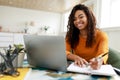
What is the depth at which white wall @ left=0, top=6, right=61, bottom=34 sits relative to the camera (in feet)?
16.2

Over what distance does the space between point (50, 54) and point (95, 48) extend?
0.52 m

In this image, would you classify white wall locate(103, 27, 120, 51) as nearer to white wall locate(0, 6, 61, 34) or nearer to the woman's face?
the woman's face

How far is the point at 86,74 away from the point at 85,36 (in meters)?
0.59

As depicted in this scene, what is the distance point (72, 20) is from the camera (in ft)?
4.13

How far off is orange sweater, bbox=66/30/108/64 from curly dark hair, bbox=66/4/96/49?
4 cm

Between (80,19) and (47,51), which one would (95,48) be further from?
(47,51)

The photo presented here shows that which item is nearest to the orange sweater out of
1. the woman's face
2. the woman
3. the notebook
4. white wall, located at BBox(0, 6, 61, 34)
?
the woman

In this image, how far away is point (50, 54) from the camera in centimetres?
79

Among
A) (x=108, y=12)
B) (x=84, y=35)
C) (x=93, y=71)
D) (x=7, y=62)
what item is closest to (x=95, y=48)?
(x=84, y=35)

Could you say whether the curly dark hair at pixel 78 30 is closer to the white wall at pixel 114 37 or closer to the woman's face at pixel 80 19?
the woman's face at pixel 80 19

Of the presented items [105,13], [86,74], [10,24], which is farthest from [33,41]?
[10,24]

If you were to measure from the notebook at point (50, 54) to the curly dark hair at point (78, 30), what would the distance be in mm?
442

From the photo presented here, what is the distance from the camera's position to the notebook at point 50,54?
0.73 meters

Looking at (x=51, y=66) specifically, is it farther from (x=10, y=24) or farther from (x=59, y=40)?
(x=10, y=24)
